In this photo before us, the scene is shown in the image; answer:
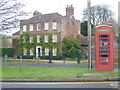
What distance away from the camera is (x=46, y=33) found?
114 feet

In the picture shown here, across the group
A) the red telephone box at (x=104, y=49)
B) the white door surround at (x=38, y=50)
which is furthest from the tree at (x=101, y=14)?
the red telephone box at (x=104, y=49)

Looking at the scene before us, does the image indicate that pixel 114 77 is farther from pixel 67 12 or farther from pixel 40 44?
pixel 67 12

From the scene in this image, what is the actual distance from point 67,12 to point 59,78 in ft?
92.6

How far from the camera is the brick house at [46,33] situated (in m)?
34.6

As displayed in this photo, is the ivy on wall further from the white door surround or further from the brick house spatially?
the white door surround

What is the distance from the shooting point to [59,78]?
10.0 meters

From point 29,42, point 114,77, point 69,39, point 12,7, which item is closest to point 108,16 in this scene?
point 69,39

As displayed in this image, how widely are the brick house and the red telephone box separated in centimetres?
2113

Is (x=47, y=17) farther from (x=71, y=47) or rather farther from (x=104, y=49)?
(x=104, y=49)

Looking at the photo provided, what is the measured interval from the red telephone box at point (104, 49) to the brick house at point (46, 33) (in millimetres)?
21135

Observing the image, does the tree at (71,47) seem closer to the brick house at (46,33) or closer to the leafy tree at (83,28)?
the brick house at (46,33)

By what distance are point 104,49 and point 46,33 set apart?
2264 centimetres

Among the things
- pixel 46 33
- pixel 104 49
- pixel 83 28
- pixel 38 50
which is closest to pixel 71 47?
pixel 46 33

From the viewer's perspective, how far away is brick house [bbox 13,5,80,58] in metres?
34.6
